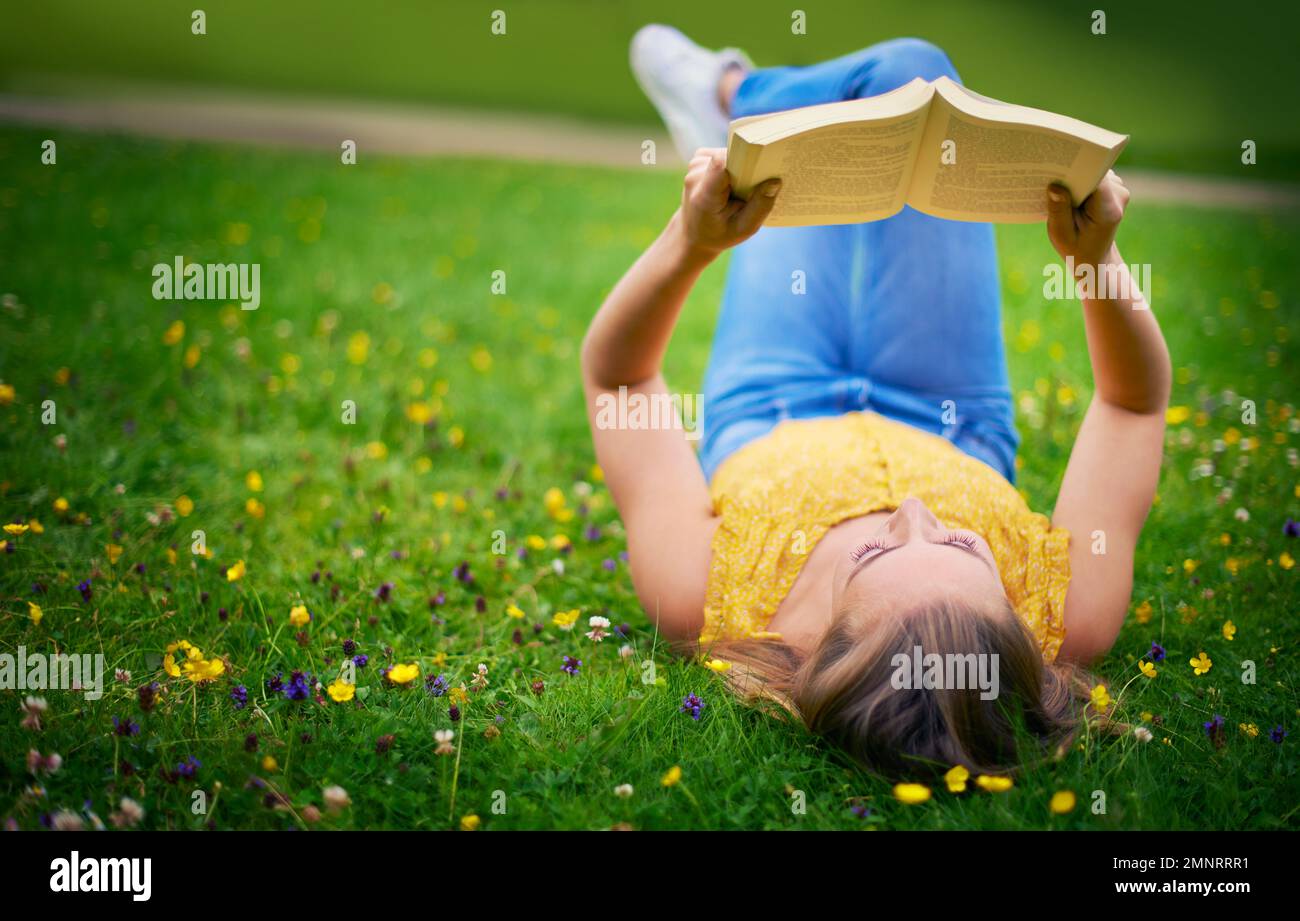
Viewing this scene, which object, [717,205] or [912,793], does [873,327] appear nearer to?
[717,205]

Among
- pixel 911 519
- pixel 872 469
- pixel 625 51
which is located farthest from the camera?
pixel 625 51

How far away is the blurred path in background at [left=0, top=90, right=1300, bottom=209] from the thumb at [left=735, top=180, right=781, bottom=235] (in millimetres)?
6565

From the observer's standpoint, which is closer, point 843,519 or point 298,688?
point 298,688

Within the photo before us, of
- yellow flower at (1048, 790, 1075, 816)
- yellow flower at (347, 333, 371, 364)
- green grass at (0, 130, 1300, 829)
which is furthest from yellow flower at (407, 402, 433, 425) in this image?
yellow flower at (1048, 790, 1075, 816)

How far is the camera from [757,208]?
6.44 feet

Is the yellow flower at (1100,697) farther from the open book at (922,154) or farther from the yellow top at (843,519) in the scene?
the open book at (922,154)

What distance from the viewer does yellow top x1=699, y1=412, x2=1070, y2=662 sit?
2.16m

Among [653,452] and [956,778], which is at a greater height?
[653,452]

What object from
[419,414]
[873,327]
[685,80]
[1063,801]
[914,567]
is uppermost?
[685,80]

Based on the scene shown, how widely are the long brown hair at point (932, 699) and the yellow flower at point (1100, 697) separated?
7 centimetres

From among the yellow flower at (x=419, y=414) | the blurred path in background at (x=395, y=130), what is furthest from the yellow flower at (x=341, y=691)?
the blurred path in background at (x=395, y=130)

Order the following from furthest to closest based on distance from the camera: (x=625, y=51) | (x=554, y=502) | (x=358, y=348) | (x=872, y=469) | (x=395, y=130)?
(x=625, y=51) → (x=395, y=130) → (x=358, y=348) → (x=554, y=502) → (x=872, y=469)

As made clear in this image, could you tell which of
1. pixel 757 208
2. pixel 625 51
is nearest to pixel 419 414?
pixel 757 208

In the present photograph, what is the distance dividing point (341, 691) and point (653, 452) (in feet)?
2.73
